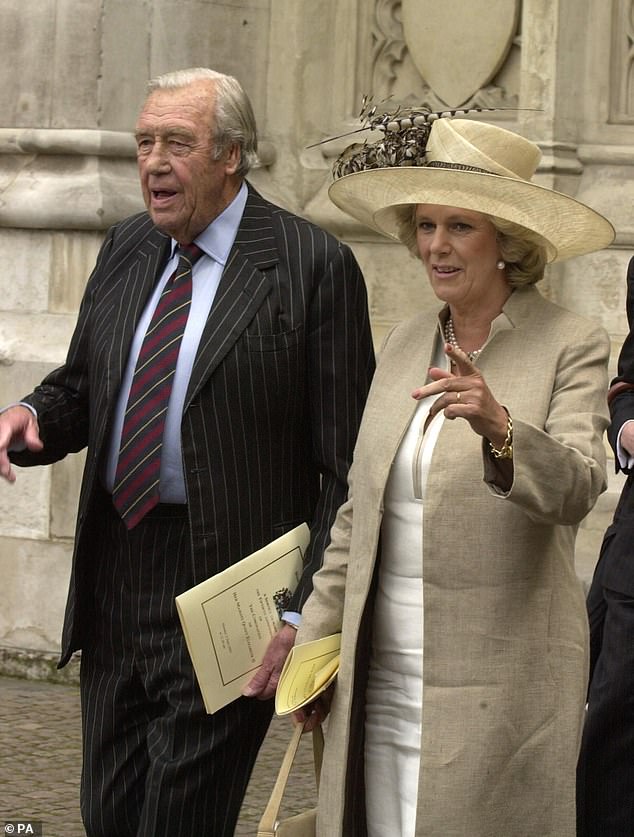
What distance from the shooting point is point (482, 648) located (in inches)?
135

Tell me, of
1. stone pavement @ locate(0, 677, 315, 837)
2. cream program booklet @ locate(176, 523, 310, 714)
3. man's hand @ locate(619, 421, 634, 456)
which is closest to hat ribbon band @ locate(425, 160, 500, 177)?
cream program booklet @ locate(176, 523, 310, 714)

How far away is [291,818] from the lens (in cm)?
366

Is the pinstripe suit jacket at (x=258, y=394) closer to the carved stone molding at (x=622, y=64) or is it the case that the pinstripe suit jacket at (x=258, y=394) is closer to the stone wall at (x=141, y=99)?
the stone wall at (x=141, y=99)

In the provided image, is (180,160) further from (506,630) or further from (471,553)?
(506,630)

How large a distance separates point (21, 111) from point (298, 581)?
4.10m

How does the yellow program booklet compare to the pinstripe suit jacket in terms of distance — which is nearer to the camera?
the yellow program booklet

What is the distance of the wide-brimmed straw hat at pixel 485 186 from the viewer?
138 inches

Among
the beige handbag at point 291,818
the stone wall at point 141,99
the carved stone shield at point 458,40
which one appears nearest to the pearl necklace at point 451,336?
the beige handbag at point 291,818

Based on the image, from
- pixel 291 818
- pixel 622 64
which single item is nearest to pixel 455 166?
pixel 291 818

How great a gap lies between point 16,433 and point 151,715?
694 millimetres

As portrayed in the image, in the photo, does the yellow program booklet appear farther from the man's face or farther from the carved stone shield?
the carved stone shield

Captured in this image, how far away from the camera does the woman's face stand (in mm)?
3541

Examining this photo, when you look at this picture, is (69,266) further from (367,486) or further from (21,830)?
(367,486)

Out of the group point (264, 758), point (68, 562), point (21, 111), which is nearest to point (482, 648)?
point (264, 758)
